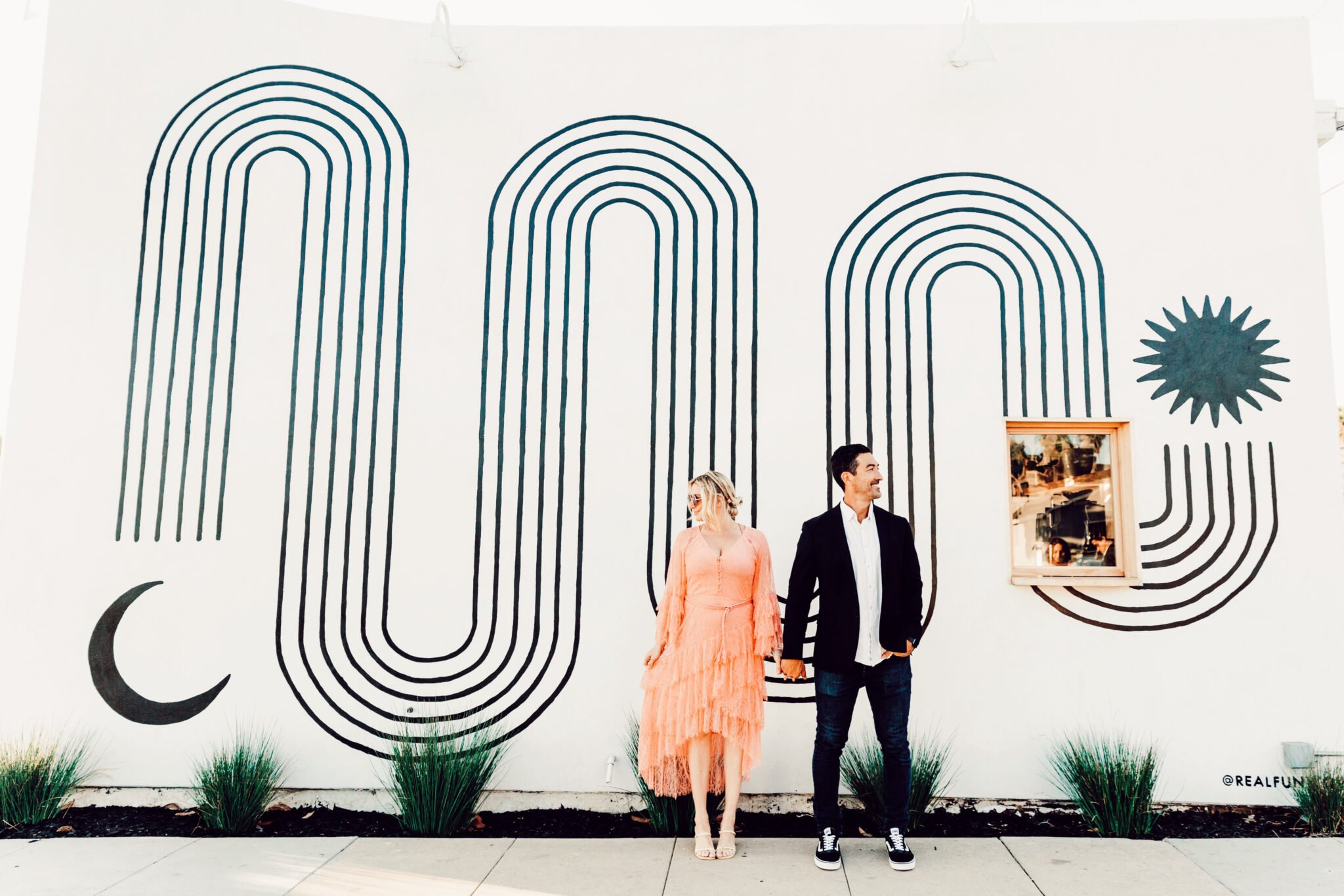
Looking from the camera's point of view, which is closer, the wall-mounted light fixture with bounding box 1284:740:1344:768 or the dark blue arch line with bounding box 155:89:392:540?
the wall-mounted light fixture with bounding box 1284:740:1344:768

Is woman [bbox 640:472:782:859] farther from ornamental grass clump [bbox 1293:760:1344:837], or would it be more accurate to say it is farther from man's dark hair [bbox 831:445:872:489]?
ornamental grass clump [bbox 1293:760:1344:837]

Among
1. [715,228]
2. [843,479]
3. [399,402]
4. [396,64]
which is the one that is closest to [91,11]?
[396,64]

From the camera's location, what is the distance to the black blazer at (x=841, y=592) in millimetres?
3660

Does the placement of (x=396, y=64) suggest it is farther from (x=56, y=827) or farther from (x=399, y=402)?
(x=56, y=827)

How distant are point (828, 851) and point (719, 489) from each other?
1676 mm

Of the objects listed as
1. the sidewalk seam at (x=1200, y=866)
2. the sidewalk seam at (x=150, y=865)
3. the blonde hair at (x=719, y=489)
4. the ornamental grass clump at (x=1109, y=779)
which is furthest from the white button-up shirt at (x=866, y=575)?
the sidewalk seam at (x=150, y=865)

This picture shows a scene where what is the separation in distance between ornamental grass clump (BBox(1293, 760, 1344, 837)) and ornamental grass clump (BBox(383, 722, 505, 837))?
4.06 m

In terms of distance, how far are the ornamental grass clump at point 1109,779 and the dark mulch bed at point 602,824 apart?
103 millimetres

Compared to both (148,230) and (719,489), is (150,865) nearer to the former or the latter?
(719,489)

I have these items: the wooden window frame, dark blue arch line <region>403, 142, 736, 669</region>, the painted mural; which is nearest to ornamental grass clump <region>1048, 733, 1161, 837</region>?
the painted mural

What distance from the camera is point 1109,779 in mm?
4082

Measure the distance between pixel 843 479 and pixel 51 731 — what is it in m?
4.39

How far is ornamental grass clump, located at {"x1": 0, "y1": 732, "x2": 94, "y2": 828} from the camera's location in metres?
4.17

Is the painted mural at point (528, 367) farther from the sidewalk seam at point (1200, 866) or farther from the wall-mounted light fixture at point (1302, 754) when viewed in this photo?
the sidewalk seam at point (1200, 866)
